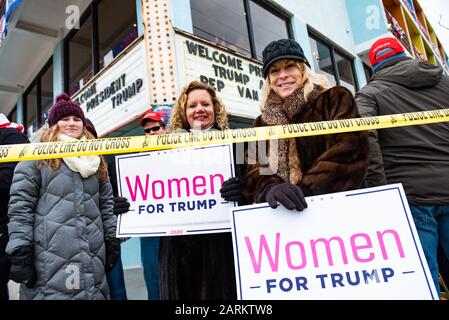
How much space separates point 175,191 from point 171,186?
0.15ft

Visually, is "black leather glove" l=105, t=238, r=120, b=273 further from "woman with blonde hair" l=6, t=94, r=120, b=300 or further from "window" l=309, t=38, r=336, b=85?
"window" l=309, t=38, r=336, b=85

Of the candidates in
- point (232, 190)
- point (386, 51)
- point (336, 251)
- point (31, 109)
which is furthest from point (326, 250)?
point (31, 109)

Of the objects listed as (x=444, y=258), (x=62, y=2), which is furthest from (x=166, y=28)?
(x=444, y=258)

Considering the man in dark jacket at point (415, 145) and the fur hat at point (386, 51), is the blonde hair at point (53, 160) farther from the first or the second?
the fur hat at point (386, 51)

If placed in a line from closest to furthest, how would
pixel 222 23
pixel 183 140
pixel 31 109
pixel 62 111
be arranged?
pixel 183 140
pixel 62 111
pixel 222 23
pixel 31 109

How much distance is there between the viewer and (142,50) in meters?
5.12

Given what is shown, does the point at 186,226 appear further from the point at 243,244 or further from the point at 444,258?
the point at 444,258

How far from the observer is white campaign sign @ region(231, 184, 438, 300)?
1.28 metres

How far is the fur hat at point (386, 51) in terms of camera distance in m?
2.19

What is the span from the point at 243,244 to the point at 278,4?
24.6ft

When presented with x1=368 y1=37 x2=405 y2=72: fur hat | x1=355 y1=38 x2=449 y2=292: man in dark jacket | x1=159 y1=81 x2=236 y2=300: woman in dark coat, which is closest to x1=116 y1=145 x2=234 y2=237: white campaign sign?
Result: x1=159 y1=81 x2=236 y2=300: woman in dark coat

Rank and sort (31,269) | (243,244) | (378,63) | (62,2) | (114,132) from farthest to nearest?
(62,2)
(114,132)
(378,63)
(31,269)
(243,244)

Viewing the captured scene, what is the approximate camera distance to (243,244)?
4.84ft

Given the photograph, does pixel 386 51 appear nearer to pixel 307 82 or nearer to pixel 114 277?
pixel 307 82
